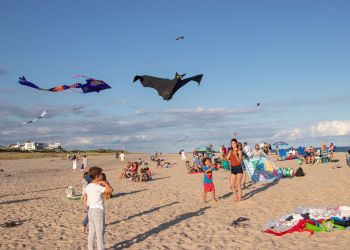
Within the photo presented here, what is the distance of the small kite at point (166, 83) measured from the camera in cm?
912

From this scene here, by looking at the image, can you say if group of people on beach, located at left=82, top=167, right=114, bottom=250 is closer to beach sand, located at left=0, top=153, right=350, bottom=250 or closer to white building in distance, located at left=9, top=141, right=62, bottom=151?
beach sand, located at left=0, top=153, right=350, bottom=250

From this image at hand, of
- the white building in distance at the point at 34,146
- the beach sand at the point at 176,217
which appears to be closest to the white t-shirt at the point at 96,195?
the beach sand at the point at 176,217

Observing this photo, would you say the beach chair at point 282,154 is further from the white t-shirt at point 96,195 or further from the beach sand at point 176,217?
the white t-shirt at point 96,195

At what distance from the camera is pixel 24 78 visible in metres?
8.18

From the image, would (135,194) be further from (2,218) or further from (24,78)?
(24,78)

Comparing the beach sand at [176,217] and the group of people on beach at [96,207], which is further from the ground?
the group of people on beach at [96,207]

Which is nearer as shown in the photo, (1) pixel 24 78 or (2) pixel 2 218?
(1) pixel 24 78

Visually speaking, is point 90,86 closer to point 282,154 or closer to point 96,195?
point 96,195

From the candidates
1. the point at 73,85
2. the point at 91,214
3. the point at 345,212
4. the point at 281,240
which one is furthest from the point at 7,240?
the point at 345,212

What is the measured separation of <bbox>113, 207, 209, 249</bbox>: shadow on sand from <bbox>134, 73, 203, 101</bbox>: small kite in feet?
10.3

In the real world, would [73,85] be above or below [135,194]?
above

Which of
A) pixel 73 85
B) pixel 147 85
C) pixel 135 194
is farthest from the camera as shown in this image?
pixel 135 194

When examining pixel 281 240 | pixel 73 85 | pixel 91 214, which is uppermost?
pixel 73 85

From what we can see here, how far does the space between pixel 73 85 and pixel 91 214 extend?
3560mm
